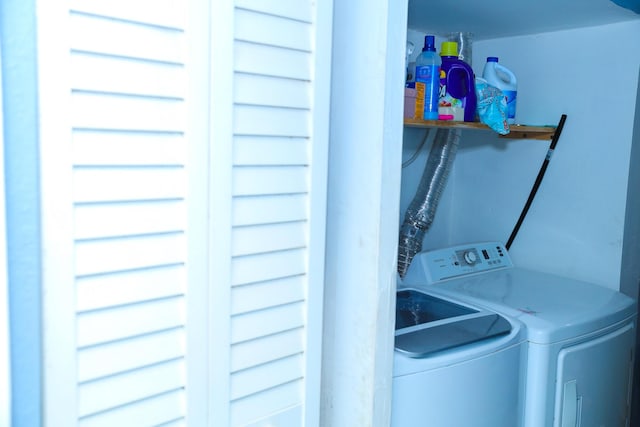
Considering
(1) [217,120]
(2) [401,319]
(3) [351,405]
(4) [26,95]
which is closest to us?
(4) [26,95]

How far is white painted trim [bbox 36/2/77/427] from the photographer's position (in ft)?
3.35

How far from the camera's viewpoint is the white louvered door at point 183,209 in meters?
1.08

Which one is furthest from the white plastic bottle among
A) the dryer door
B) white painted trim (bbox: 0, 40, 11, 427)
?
white painted trim (bbox: 0, 40, 11, 427)

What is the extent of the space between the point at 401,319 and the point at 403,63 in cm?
102

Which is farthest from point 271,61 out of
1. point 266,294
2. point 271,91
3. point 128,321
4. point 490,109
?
point 490,109

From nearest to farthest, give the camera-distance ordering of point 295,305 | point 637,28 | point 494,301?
point 295,305 → point 494,301 → point 637,28

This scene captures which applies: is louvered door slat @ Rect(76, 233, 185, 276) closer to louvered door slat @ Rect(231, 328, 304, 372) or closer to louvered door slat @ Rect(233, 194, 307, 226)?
louvered door slat @ Rect(233, 194, 307, 226)

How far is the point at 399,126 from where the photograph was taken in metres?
1.52

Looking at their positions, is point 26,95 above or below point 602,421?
above

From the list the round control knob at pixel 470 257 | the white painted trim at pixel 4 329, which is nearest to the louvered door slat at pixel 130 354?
the white painted trim at pixel 4 329

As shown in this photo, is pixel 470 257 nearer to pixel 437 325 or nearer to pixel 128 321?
pixel 437 325

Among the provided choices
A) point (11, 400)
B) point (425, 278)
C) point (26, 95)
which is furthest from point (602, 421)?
point (26, 95)

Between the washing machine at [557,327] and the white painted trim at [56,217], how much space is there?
163 cm

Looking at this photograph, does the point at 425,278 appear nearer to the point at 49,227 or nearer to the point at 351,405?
the point at 351,405
